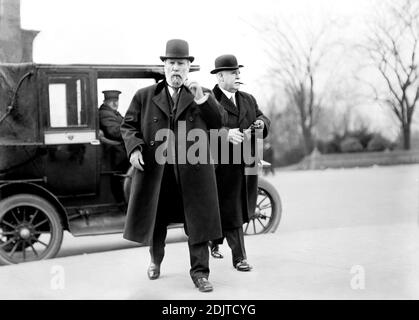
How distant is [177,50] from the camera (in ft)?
16.9

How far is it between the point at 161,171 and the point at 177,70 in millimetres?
814

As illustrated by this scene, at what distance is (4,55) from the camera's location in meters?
7.84

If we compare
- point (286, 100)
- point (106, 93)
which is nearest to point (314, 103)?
point (286, 100)

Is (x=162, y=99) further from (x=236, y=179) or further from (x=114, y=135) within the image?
(x=114, y=135)

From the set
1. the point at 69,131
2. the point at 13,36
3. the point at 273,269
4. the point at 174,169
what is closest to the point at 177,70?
the point at 174,169

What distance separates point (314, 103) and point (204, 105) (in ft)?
93.0

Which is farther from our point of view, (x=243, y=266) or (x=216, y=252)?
(x=216, y=252)

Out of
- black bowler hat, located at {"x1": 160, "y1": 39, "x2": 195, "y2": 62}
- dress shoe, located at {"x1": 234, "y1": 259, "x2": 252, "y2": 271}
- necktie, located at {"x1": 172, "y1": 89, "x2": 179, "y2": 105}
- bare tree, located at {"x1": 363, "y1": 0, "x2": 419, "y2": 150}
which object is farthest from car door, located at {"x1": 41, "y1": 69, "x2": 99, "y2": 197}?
bare tree, located at {"x1": 363, "y1": 0, "x2": 419, "y2": 150}

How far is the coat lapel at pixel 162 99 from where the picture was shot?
5.37 metres

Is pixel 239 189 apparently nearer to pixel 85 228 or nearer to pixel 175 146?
pixel 175 146

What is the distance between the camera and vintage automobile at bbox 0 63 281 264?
290 inches

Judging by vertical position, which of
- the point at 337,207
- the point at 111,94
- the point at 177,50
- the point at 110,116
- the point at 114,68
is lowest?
the point at 337,207

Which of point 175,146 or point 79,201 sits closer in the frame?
point 175,146
